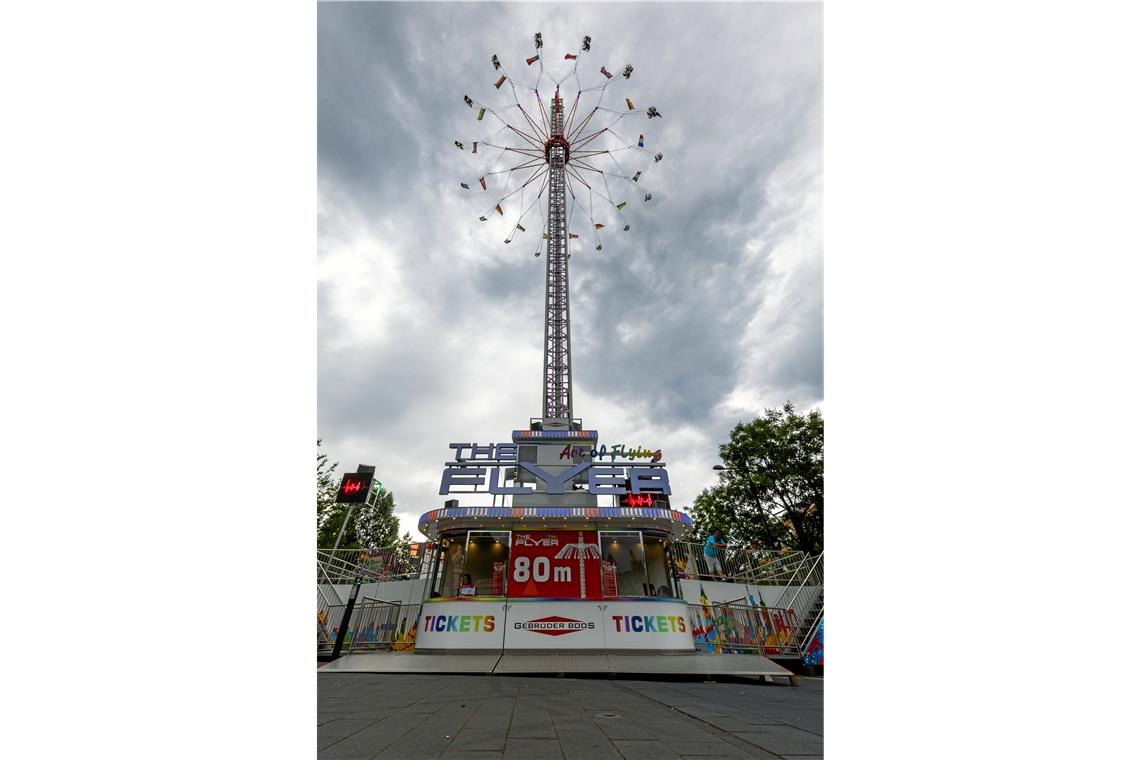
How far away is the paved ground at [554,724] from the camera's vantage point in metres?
4.43

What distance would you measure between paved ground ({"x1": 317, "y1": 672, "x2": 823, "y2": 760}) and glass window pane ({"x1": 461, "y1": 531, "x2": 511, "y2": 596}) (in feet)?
27.6

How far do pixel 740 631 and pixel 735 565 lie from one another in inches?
322

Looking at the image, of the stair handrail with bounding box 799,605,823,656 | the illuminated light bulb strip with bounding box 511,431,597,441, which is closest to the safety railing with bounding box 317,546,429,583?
the illuminated light bulb strip with bounding box 511,431,597,441

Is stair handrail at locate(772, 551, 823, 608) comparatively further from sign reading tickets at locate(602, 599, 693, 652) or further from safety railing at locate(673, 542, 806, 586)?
sign reading tickets at locate(602, 599, 693, 652)

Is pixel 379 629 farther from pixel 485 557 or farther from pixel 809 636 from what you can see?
pixel 809 636

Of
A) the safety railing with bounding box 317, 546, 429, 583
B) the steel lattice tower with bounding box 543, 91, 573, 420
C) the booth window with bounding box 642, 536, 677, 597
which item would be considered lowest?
the safety railing with bounding box 317, 546, 429, 583

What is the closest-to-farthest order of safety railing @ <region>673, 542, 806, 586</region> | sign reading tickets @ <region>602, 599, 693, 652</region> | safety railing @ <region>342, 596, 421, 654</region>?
sign reading tickets @ <region>602, 599, 693, 652</region>, safety railing @ <region>342, 596, 421, 654</region>, safety railing @ <region>673, 542, 806, 586</region>

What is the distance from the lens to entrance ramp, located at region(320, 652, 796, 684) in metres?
14.1

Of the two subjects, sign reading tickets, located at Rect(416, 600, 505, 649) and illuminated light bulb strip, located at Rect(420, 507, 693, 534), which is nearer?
sign reading tickets, located at Rect(416, 600, 505, 649)

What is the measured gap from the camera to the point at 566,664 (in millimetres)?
14562

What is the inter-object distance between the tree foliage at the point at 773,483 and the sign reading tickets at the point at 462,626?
19.3 metres

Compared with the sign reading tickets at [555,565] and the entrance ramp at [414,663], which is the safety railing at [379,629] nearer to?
the entrance ramp at [414,663]

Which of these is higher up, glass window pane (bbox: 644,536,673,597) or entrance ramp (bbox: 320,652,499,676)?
glass window pane (bbox: 644,536,673,597)
